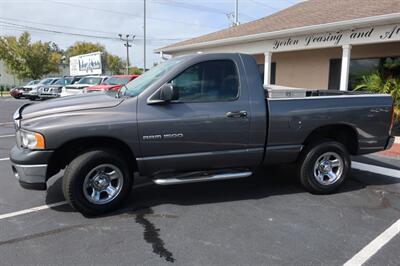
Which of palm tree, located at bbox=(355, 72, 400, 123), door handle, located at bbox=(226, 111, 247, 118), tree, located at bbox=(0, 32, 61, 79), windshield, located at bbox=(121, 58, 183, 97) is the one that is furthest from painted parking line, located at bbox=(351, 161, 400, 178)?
tree, located at bbox=(0, 32, 61, 79)

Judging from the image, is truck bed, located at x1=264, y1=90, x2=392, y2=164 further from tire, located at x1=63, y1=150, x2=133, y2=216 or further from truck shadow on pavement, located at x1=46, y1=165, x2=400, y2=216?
tire, located at x1=63, y1=150, x2=133, y2=216

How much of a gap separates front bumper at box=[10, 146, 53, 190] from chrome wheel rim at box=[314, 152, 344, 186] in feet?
11.9

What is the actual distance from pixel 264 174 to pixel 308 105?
5.77ft

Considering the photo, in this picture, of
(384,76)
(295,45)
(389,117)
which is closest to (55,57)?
(295,45)

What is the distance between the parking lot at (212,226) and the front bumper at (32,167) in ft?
1.56

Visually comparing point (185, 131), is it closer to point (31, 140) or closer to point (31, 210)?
point (31, 140)

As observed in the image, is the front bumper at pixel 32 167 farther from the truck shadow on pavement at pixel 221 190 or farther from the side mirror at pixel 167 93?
the side mirror at pixel 167 93

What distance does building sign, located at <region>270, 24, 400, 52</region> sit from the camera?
410 inches

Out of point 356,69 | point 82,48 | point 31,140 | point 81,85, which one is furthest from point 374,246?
point 82,48

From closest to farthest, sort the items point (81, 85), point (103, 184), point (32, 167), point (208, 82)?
point (32, 167)
point (103, 184)
point (208, 82)
point (81, 85)

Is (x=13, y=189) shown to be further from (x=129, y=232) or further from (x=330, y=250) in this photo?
(x=330, y=250)

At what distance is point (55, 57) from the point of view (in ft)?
190

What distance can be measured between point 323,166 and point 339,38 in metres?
7.86

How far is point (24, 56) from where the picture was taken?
169 feet
